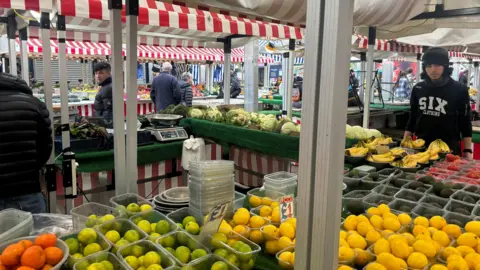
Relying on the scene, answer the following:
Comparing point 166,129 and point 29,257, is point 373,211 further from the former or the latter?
point 166,129

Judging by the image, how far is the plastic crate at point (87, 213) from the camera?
1761mm

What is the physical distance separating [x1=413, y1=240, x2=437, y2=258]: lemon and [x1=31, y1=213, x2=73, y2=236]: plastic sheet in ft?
5.44

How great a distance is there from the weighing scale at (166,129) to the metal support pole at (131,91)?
2.12m

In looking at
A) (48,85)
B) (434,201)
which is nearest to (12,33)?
(48,85)

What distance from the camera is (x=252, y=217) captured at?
188 centimetres

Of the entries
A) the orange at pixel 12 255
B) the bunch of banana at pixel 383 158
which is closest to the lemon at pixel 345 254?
the orange at pixel 12 255

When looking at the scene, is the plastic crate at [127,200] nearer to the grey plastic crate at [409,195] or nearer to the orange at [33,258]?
the orange at [33,258]

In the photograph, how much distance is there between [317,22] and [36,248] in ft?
4.16

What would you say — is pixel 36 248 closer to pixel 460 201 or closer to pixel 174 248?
pixel 174 248

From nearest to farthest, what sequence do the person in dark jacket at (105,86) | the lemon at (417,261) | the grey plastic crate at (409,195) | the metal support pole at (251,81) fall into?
1. the lemon at (417,261)
2. the grey plastic crate at (409,195)
3. the person in dark jacket at (105,86)
4. the metal support pole at (251,81)

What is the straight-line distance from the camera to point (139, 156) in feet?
13.5

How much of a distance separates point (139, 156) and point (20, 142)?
1.69 metres

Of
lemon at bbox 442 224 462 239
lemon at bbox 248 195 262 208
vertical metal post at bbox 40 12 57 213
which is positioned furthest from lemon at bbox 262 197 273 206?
vertical metal post at bbox 40 12 57 213

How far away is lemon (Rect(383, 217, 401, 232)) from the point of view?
1798 millimetres
